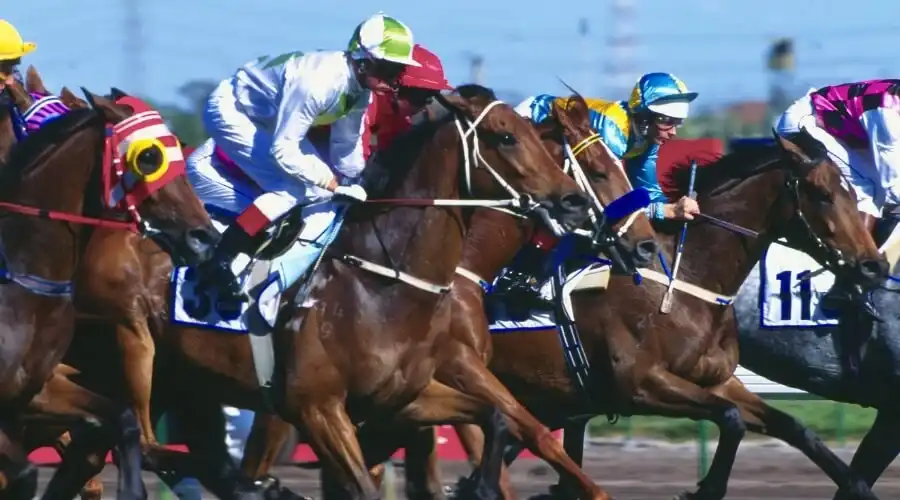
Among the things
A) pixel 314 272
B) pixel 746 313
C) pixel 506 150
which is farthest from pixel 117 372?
pixel 746 313

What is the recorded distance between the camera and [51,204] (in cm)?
650

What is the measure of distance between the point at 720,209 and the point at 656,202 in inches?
11.3

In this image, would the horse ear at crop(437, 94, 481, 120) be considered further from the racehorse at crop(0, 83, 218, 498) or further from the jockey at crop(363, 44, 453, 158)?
the racehorse at crop(0, 83, 218, 498)

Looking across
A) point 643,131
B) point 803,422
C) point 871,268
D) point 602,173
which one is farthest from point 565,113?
point 803,422

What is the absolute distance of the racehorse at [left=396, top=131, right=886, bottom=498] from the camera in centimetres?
788

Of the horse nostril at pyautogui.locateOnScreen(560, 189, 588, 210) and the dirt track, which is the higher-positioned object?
the horse nostril at pyautogui.locateOnScreen(560, 189, 588, 210)

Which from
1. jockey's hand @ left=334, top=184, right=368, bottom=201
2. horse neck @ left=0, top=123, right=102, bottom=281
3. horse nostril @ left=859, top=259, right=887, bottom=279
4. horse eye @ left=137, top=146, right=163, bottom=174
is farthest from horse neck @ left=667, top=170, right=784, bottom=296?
horse neck @ left=0, top=123, right=102, bottom=281

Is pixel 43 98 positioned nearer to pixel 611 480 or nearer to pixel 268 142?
pixel 268 142

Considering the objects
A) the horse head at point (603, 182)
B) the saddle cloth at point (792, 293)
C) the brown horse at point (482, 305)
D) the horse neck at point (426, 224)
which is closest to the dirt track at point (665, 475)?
the saddle cloth at point (792, 293)

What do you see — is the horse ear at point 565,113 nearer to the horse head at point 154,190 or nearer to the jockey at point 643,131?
the jockey at point 643,131

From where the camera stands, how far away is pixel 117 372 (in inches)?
Answer: 298

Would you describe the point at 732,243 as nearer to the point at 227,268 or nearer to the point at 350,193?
the point at 350,193

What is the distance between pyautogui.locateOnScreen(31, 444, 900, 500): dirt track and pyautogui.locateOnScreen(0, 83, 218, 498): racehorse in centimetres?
305

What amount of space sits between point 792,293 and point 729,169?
0.73 metres
